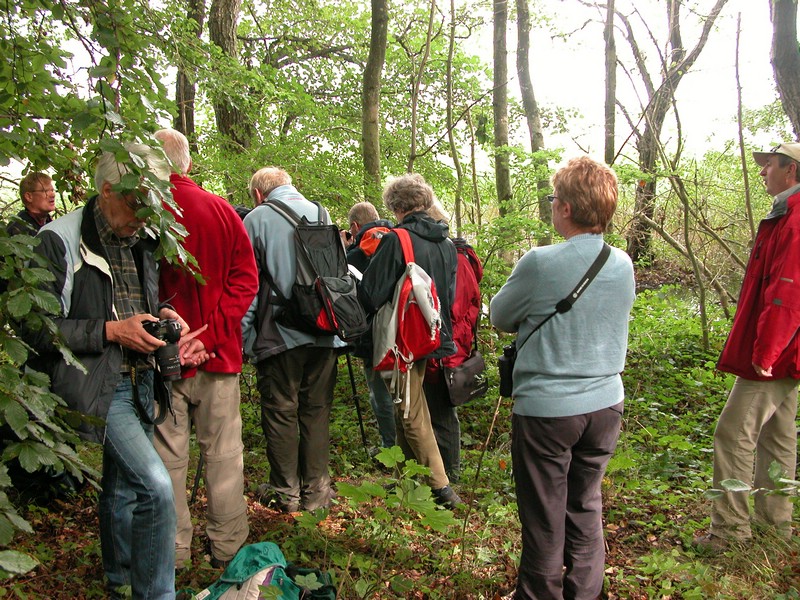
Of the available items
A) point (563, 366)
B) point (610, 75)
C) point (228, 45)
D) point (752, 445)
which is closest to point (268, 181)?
point (563, 366)

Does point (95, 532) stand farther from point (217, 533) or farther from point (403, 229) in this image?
point (403, 229)

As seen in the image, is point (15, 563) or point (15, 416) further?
point (15, 416)

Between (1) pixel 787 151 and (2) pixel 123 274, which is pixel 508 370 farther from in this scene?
(1) pixel 787 151

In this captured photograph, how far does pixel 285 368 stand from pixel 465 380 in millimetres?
1235

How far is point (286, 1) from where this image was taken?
606 inches

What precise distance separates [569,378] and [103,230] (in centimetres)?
195

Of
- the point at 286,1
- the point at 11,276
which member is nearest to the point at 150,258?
the point at 11,276

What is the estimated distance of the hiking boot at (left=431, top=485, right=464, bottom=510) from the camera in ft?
13.1

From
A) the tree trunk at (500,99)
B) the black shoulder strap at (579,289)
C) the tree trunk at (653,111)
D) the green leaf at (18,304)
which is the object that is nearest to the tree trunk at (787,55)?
the tree trunk at (653,111)

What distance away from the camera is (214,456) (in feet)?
10.3

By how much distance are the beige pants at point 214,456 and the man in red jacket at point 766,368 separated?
257 centimetres

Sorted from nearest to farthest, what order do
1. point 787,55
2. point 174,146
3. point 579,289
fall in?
point 579,289
point 174,146
point 787,55

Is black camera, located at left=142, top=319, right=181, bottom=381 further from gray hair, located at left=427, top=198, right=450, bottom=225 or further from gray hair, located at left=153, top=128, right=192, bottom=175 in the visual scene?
gray hair, located at left=427, top=198, right=450, bottom=225

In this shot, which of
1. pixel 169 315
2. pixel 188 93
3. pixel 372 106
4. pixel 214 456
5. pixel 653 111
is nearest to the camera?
pixel 169 315
